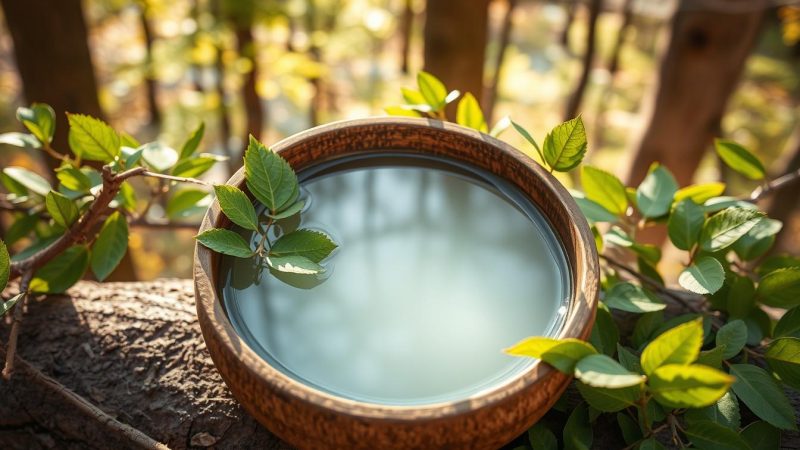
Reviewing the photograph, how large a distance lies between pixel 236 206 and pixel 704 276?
0.79 m

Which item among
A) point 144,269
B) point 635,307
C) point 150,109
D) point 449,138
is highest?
point 449,138

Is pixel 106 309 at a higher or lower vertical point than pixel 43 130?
lower

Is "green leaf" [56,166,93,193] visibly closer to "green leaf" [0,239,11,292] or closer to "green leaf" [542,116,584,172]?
"green leaf" [0,239,11,292]

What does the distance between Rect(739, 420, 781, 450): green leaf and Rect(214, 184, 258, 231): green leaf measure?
0.86m

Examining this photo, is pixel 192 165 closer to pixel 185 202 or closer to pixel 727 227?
pixel 185 202

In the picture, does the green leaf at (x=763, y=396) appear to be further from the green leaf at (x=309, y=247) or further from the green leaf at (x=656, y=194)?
the green leaf at (x=309, y=247)

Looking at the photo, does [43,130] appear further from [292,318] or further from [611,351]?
[611,351]

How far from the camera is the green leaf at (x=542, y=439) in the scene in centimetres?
95

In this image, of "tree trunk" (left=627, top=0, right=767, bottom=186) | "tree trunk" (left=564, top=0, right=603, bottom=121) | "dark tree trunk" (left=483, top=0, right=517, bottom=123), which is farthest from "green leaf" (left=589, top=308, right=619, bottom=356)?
"tree trunk" (left=564, top=0, right=603, bottom=121)

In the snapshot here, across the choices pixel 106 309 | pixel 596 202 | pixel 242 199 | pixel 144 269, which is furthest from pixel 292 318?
pixel 144 269

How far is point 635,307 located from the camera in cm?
103

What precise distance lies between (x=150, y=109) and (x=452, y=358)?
628cm

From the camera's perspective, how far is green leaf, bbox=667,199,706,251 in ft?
3.75

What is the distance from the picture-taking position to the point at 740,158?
1.38 meters
